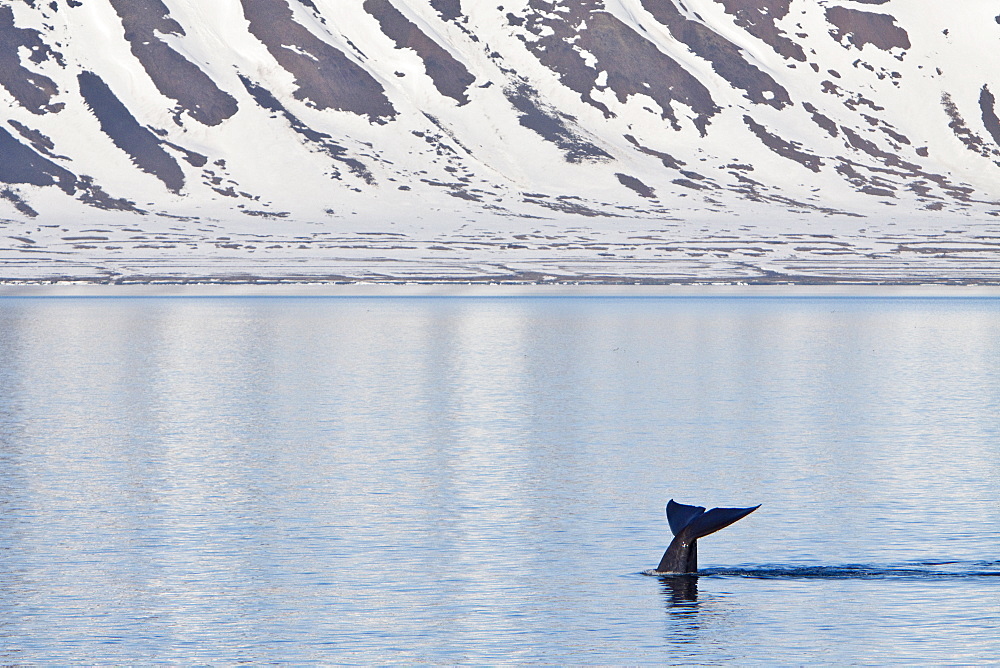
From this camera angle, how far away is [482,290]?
143 m

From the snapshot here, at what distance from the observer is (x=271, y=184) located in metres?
197

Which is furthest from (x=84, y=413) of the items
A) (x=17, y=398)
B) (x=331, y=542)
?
(x=331, y=542)

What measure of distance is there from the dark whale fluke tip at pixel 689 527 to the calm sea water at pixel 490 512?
0.97 ft

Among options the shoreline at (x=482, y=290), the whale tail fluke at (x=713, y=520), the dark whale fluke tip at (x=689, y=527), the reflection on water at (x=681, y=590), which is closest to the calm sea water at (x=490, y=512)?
the reflection on water at (x=681, y=590)

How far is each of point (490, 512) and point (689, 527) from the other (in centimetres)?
571

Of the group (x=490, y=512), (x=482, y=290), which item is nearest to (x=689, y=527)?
(x=490, y=512)

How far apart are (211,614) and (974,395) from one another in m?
29.0

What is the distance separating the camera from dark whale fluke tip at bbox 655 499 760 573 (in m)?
17.1

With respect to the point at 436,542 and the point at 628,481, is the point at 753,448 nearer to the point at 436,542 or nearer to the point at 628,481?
the point at 628,481

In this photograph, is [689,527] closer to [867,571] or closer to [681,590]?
[681,590]

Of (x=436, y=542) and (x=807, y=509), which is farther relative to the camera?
(x=807, y=509)

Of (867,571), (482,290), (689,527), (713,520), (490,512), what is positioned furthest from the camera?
(482,290)

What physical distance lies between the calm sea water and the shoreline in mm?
83305

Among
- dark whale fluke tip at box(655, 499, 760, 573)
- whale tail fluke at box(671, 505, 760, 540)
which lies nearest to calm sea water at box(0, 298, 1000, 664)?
dark whale fluke tip at box(655, 499, 760, 573)
